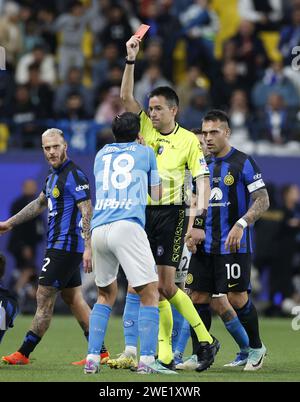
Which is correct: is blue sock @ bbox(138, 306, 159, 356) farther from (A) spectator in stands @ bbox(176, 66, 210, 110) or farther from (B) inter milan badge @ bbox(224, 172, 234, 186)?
(A) spectator in stands @ bbox(176, 66, 210, 110)

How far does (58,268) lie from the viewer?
36.4 ft

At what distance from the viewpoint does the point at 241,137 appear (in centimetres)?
1977

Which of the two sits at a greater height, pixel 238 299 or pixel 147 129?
pixel 147 129

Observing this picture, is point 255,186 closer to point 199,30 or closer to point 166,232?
point 166,232

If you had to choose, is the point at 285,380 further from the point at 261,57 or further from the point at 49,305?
the point at 261,57

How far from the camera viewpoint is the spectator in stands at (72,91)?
20906 millimetres

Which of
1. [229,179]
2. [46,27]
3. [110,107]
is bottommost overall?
[229,179]

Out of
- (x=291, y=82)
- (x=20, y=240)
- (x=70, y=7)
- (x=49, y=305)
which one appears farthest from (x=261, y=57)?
(x=49, y=305)

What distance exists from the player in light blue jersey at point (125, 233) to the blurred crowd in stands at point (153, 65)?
957cm

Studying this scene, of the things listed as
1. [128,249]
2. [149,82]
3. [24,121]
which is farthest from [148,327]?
[149,82]

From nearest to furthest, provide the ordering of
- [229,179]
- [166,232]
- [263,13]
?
1. [166,232]
2. [229,179]
3. [263,13]

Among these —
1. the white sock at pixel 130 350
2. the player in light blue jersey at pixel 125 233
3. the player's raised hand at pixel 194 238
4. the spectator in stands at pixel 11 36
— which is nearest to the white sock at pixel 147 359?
the player in light blue jersey at pixel 125 233

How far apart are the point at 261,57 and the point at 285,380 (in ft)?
42.6

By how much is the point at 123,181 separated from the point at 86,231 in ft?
3.37
